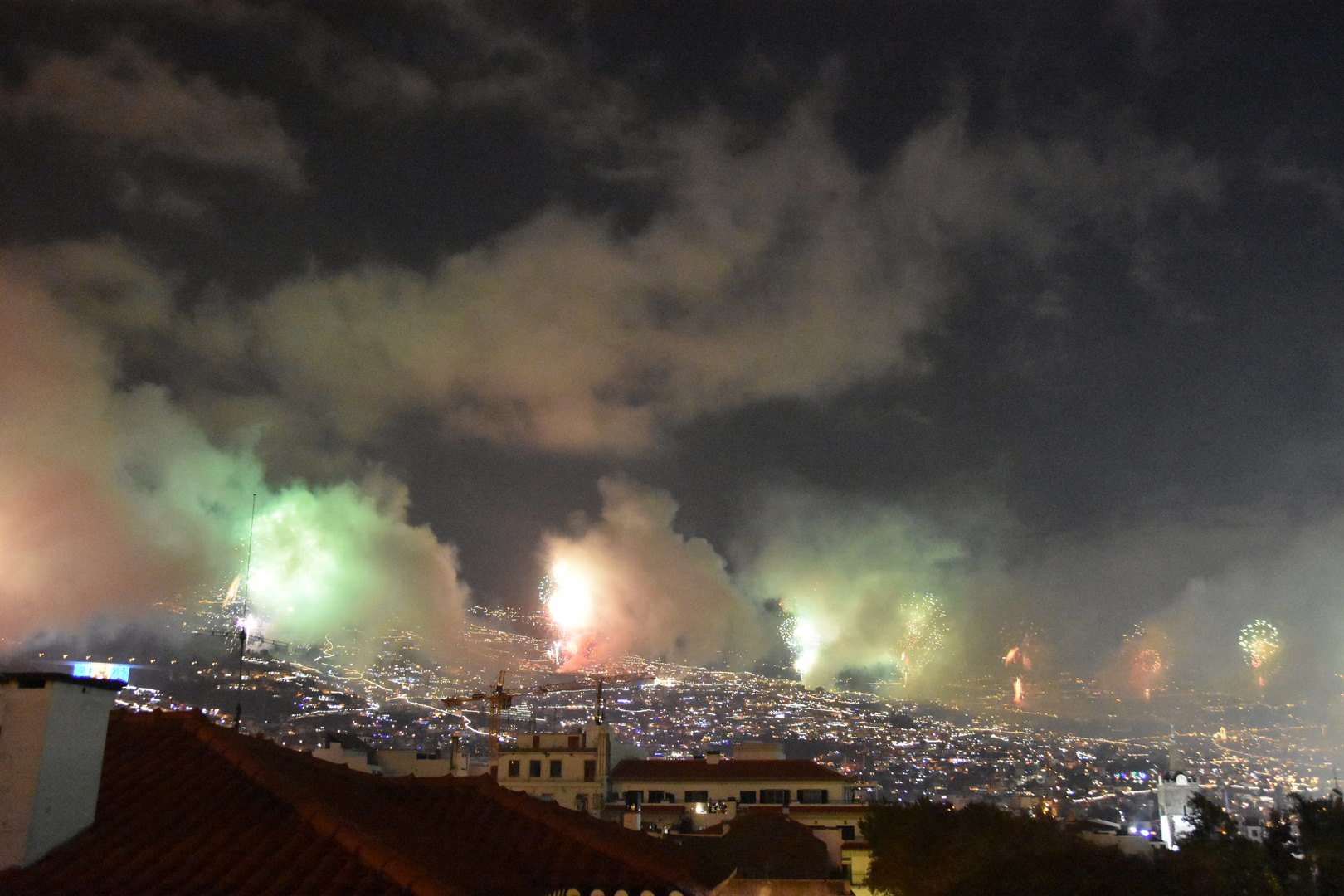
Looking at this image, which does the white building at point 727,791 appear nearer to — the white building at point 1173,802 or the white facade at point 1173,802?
the white building at point 1173,802

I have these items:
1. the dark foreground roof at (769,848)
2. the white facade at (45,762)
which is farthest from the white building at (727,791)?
the white facade at (45,762)

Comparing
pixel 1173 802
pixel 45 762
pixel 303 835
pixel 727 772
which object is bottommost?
pixel 1173 802

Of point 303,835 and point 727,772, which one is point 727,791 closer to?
point 727,772

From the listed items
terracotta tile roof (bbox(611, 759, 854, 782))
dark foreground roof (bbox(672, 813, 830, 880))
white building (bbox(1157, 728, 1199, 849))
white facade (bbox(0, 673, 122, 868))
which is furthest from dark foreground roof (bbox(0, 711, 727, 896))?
white building (bbox(1157, 728, 1199, 849))

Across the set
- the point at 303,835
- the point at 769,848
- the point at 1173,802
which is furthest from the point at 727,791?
the point at 303,835

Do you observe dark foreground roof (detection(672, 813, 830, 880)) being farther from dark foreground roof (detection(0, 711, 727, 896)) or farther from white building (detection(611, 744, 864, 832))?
dark foreground roof (detection(0, 711, 727, 896))

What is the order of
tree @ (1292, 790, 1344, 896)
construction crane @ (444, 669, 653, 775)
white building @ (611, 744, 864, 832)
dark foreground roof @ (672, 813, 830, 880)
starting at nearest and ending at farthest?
dark foreground roof @ (672, 813, 830, 880)
tree @ (1292, 790, 1344, 896)
white building @ (611, 744, 864, 832)
construction crane @ (444, 669, 653, 775)
